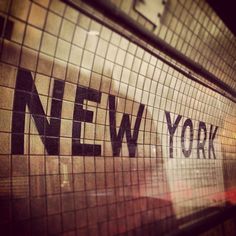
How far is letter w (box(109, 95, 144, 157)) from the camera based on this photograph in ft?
13.9

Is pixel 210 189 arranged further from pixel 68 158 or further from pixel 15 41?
pixel 15 41

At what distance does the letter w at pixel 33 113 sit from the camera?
3013mm

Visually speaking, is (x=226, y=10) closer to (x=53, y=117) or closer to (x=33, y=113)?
(x=53, y=117)

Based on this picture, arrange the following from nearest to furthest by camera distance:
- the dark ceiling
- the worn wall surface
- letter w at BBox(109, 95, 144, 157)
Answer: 1. the worn wall surface
2. letter w at BBox(109, 95, 144, 157)
3. the dark ceiling

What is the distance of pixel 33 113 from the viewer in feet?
10.5

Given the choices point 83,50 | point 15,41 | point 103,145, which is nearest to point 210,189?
point 103,145

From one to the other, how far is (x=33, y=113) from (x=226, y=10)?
4.03 metres

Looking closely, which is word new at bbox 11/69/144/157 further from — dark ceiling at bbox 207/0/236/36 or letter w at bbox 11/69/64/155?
dark ceiling at bbox 207/0/236/36

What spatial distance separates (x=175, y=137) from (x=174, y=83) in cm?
107

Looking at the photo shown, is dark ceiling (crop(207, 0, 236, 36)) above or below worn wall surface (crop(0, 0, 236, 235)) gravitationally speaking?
above

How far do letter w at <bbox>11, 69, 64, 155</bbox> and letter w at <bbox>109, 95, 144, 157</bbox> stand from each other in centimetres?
97

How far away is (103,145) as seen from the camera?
4.09m

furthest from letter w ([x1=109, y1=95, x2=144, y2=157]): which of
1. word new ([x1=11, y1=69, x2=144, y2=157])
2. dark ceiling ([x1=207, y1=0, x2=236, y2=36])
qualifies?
dark ceiling ([x1=207, y1=0, x2=236, y2=36])

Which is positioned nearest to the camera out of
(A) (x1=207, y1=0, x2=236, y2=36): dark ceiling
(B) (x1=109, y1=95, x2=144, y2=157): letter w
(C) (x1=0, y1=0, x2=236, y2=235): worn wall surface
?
(C) (x1=0, y1=0, x2=236, y2=235): worn wall surface
